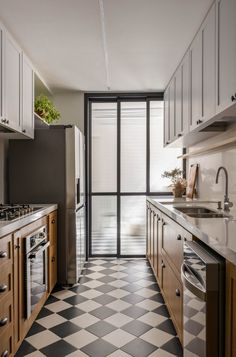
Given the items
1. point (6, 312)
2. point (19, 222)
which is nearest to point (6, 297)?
point (6, 312)

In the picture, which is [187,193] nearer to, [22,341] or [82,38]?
[82,38]

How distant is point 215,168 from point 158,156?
1598 mm

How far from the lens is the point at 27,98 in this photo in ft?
10.0

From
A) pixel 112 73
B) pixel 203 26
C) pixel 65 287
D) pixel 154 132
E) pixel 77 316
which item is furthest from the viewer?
pixel 154 132

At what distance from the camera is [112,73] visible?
3607 mm

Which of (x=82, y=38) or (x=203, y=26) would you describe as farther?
(x=82, y=38)

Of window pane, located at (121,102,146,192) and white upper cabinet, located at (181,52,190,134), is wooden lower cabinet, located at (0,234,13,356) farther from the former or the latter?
window pane, located at (121,102,146,192)

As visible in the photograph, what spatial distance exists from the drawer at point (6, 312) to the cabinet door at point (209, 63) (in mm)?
1757

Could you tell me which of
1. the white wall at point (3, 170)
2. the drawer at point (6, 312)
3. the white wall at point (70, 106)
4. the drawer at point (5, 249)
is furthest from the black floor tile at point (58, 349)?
the white wall at point (70, 106)

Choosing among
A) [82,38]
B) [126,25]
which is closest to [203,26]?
[126,25]

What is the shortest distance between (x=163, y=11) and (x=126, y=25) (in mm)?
333

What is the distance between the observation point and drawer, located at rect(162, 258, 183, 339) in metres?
2.01

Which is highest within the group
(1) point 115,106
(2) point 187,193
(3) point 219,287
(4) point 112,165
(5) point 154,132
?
(1) point 115,106

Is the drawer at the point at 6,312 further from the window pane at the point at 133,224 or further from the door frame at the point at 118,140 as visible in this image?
the window pane at the point at 133,224
